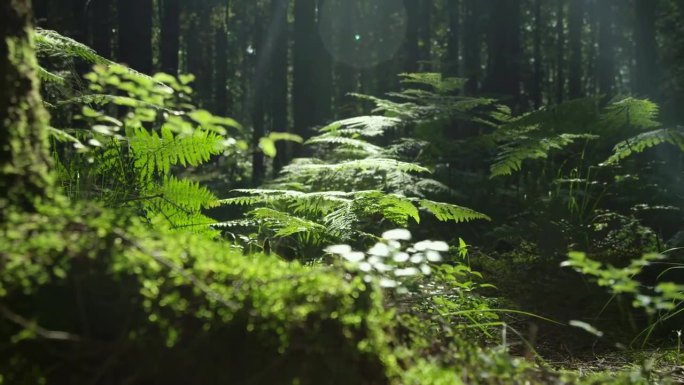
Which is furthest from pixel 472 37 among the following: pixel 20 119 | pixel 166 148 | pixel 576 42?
pixel 20 119

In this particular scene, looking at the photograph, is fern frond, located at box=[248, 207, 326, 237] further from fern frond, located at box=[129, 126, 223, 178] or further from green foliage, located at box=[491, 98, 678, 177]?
green foliage, located at box=[491, 98, 678, 177]

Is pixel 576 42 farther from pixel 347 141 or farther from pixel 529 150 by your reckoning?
pixel 347 141

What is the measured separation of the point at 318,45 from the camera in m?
14.2

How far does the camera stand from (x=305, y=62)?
1381cm

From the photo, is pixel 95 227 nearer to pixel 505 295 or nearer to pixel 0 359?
pixel 0 359

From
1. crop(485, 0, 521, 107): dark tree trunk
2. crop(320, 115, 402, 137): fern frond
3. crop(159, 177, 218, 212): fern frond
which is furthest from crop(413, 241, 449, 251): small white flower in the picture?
crop(485, 0, 521, 107): dark tree trunk

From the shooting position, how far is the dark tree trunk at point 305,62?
13672 millimetres

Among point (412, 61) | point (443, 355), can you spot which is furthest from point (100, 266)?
point (412, 61)

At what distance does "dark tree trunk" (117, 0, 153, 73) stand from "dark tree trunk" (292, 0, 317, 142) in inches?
167

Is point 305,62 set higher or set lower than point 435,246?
higher

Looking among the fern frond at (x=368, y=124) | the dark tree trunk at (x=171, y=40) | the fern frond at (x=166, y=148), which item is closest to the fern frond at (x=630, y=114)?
the fern frond at (x=368, y=124)

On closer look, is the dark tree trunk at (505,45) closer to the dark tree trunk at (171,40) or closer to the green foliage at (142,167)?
the dark tree trunk at (171,40)

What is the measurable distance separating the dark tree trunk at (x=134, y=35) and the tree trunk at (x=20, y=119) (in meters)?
8.60

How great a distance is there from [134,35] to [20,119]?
9043 millimetres
